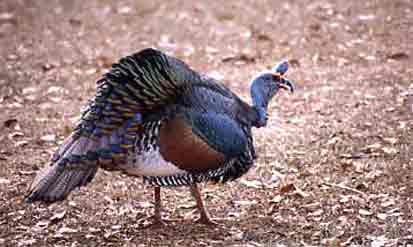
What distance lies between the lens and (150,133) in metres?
5.01

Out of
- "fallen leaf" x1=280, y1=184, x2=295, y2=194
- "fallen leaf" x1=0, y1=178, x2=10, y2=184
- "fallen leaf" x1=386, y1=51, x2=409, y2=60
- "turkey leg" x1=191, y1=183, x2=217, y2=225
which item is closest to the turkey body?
"turkey leg" x1=191, y1=183, x2=217, y2=225

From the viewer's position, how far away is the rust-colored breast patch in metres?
5.02

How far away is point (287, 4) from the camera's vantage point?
10.9m

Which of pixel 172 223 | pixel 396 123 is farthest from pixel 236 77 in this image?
pixel 172 223

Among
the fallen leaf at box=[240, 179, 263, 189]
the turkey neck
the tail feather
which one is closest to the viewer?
the tail feather

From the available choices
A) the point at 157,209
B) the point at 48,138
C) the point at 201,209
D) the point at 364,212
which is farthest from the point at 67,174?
the point at 48,138

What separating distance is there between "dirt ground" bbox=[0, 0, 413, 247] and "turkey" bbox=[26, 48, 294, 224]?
512mm

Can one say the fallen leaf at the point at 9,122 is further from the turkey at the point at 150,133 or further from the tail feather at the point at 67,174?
the tail feather at the point at 67,174

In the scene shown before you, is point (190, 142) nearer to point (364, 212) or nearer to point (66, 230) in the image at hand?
point (66, 230)

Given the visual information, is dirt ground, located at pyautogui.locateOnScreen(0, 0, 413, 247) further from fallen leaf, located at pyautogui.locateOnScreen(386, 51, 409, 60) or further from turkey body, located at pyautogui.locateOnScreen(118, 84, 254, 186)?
turkey body, located at pyautogui.locateOnScreen(118, 84, 254, 186)

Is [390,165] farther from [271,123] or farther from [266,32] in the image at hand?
[266,32]

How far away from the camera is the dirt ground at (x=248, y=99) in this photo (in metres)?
5.45

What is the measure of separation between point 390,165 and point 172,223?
175 centimetres

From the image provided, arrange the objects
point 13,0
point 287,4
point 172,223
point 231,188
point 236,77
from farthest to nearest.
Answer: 1. point 13,0
2. point 287,4
3. point 236,77
4. point 231,188
5. point 172,223
